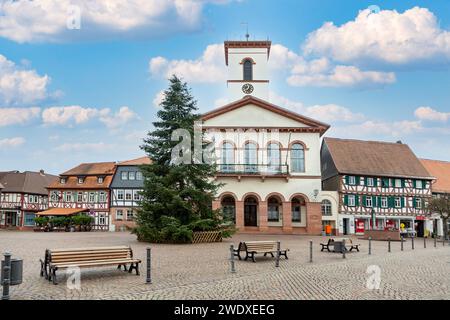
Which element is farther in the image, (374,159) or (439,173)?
(439,173)

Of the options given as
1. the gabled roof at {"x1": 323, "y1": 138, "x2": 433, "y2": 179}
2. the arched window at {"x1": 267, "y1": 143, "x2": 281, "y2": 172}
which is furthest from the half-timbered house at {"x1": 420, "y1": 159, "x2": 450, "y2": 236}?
the arched window at {"x1": 267, "y1": 143, "x2": 281, "y2": 172}

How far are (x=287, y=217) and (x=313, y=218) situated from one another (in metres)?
2.41

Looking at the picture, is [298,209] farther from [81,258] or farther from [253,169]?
[81,258]

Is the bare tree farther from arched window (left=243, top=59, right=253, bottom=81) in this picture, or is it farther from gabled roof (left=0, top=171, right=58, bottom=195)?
gabled roof (left=0, top=171, right=58, bottom=195)

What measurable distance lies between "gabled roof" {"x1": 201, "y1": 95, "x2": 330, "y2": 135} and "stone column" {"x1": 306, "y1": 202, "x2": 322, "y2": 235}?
289 inches

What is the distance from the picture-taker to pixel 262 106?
137 feet

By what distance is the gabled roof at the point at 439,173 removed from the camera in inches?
2050

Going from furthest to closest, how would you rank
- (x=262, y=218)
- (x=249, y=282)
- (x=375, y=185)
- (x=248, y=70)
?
(x=248, y=70), (x=375, y=185), (x=262, y=218), (x=249, y=282)

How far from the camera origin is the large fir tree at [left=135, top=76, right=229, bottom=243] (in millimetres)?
24922

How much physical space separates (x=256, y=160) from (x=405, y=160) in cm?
1988

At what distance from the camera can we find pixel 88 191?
59219mm

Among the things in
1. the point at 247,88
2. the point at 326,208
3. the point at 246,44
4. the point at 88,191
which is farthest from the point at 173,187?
the point at 88,191

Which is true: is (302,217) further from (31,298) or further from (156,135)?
(31,298)
